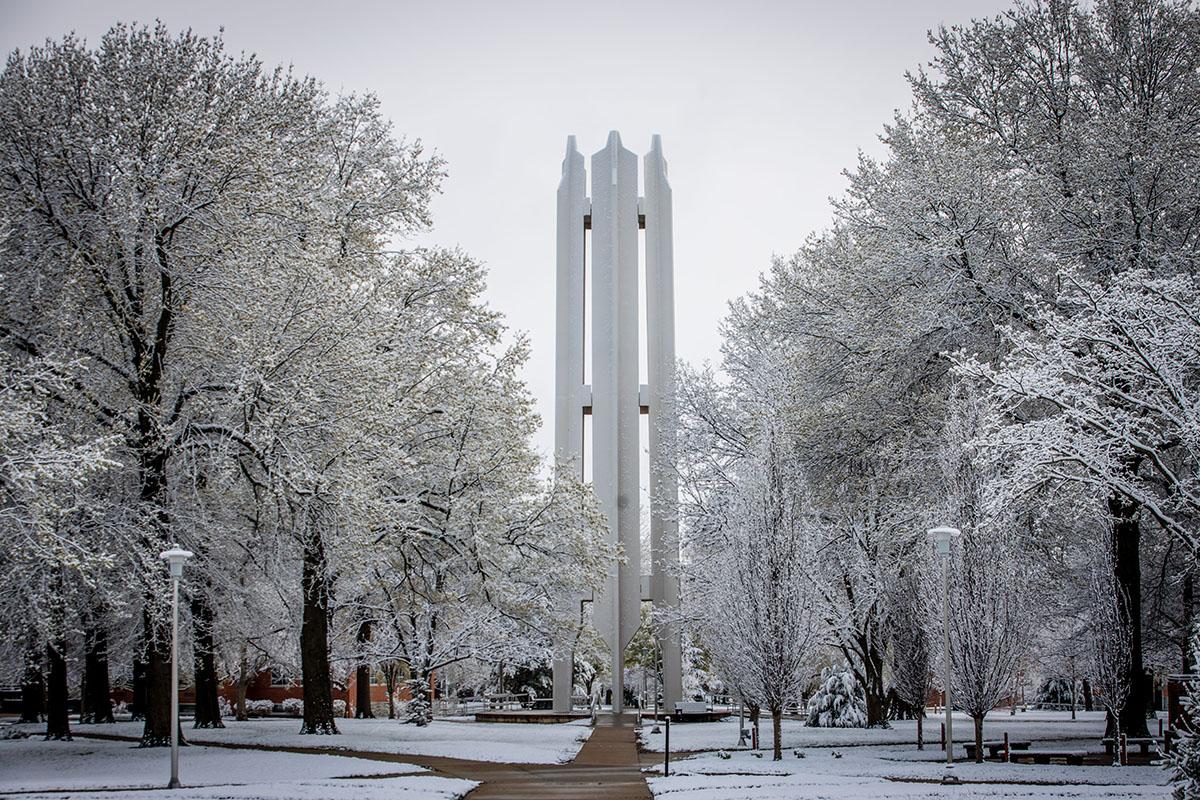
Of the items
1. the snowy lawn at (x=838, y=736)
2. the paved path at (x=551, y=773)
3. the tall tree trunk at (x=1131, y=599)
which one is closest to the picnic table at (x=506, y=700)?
the snowy lawn at (x=838, y=736)

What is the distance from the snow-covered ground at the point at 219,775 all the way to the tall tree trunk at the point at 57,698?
463cm

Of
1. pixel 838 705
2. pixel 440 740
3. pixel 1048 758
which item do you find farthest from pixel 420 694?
pixel 1048 758

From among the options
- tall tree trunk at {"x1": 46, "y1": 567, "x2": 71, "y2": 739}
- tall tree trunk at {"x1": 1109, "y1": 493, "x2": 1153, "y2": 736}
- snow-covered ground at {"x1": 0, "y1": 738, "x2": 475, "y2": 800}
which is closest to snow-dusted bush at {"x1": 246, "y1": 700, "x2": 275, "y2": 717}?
tall tree trunk at {"x1": 46, "y1": 567, "x2": 71, "y2": 739}

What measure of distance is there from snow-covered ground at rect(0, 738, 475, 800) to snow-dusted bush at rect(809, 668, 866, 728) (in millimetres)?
19265

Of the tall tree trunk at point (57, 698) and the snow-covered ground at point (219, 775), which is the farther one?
the tall tree trunk at point (57, 698)

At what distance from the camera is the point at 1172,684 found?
86.2ft

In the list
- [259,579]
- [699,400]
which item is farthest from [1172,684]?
[259,579]

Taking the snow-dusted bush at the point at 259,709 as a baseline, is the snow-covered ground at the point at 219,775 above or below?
above

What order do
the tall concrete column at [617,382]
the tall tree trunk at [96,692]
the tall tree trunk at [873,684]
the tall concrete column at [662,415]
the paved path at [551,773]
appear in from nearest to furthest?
the paved path at [551,773], the tall tree trunk at [873,684], the tall tree trunk at [96,692], the tall concrete column at [662,415], the tall concrete column at [617,382]

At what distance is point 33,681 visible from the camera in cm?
3553

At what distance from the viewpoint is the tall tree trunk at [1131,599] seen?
19688 millimetres

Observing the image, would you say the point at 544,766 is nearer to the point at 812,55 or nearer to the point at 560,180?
the point at 812,55

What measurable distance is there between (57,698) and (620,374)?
67.2ft

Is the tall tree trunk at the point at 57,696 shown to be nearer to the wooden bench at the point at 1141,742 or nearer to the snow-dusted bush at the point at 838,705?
the wooden bench at the point at 1141,742
